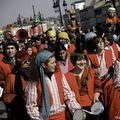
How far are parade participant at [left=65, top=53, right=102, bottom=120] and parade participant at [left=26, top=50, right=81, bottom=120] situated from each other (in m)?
0.80

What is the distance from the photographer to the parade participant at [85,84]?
6790 millimetres

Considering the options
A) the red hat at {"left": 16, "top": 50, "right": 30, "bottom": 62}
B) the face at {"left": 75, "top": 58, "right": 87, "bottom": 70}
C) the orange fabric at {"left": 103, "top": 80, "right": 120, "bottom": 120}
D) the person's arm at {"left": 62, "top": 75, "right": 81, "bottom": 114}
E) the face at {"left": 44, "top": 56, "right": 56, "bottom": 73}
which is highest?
the face at {"left": 44, "top": 56, "right": 56, "bottom": 73}

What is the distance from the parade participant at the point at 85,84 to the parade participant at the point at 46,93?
80 centimetres

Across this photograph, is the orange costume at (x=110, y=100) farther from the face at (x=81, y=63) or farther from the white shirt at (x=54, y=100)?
the white shirt at (x=54, y=100)

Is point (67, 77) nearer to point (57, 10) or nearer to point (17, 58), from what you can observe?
point (17, 58)

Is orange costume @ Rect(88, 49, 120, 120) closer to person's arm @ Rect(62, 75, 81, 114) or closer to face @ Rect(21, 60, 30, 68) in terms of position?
person's arm @ Rect(62, 75, 81, 114)

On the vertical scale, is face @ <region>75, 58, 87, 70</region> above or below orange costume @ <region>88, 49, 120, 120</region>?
above

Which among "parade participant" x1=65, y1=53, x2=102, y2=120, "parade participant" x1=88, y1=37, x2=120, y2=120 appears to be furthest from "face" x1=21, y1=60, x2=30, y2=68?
"parade participant" x1=88, y1=37, x2=120, y2=120

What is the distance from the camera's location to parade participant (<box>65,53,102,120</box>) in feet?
22.3

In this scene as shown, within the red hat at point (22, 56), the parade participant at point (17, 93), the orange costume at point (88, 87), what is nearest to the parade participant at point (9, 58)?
the red hat at point (22, 56)

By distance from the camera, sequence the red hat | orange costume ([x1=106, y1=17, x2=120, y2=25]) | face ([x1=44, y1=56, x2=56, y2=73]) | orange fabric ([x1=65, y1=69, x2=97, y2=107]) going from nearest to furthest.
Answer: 1. face ([x1=44, y1=56, x2=56, y2=73])
2. orange fabric ([x1=65, y1=69, x2=97, y2=107])
3. the red hat
4. orange costume ([x1=106, y1=17, x2=120, y2=25])

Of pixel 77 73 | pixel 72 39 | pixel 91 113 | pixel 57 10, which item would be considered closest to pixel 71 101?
pixel 91 113

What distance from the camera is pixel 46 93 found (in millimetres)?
5680

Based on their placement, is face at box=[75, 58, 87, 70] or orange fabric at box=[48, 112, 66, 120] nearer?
orange fabric at box=[48, 112, 66, 120]
